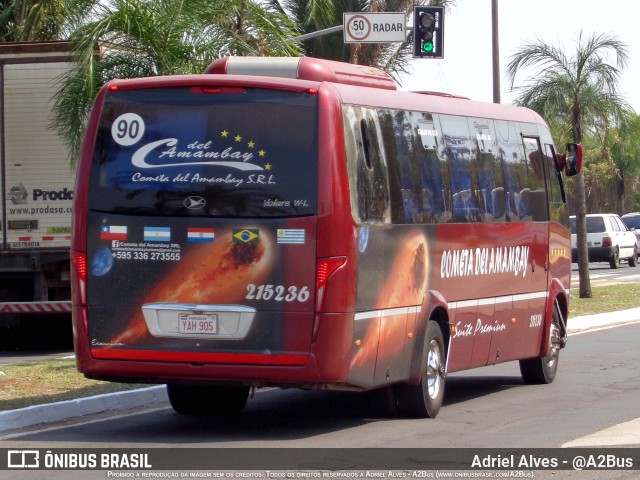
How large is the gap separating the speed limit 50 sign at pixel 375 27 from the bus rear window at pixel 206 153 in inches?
396

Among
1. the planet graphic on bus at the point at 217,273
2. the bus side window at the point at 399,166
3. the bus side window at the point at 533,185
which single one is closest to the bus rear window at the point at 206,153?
the planet graphic on bus at the point at 217,273

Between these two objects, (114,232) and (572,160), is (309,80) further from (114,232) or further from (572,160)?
(572,160)

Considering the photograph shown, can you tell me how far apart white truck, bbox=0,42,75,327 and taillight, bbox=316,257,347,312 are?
925 cm

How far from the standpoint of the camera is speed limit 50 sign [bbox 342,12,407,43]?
19984mm

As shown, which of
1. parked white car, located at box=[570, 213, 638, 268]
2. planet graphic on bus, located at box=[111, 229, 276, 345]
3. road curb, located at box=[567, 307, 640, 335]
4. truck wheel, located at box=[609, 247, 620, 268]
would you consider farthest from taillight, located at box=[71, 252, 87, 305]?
truck wheel, located at box=[609, 247, 620, 268]

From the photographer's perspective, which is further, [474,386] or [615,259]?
[615,259]

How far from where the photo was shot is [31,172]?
1828cm

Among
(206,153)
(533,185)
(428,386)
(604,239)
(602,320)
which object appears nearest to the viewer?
(206,153)

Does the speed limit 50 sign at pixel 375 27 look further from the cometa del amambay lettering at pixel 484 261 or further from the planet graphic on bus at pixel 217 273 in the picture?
the planet graphic on bus at pixel 217 273

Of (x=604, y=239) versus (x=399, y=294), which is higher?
(x=399, y=294)

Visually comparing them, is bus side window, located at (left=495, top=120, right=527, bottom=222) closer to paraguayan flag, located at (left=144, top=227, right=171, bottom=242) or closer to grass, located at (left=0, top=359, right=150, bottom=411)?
grass, located at (left=0, top=359, right=150, bottom=411)

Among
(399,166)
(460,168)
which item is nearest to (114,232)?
(399,166)

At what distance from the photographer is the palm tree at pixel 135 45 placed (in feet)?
52.5

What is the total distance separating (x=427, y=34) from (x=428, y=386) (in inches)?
438
